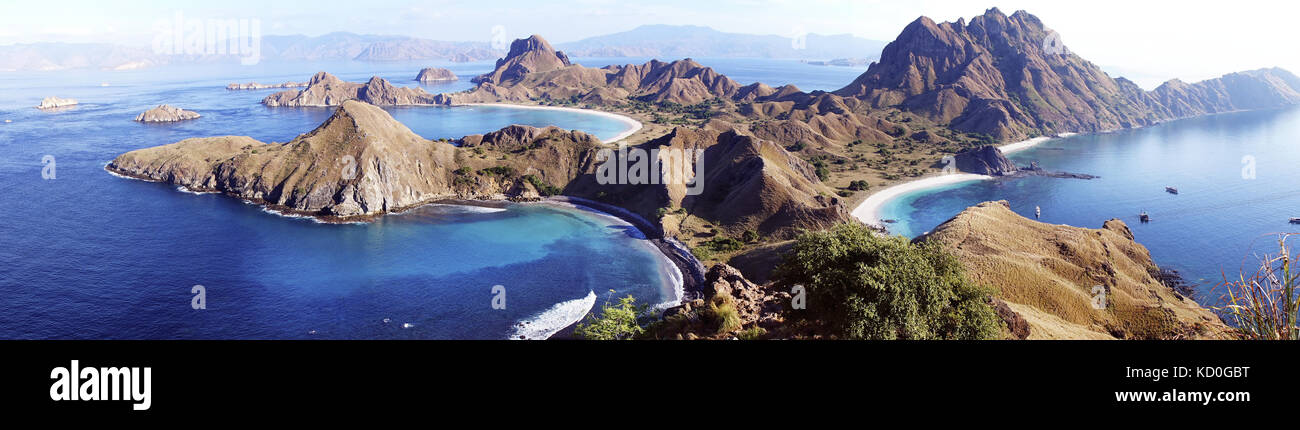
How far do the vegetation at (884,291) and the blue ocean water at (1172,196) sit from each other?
3885 cm

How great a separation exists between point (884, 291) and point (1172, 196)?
101m

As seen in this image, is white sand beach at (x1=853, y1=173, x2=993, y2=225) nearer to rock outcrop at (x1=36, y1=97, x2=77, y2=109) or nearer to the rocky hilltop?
the rocky hilltop

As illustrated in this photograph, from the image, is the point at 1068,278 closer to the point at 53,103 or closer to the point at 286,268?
the point at 286,268

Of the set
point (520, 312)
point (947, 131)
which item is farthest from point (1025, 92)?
point (520, 312)

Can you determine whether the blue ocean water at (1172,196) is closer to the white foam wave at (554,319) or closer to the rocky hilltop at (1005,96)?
the rocky hilltop at (1005,96)

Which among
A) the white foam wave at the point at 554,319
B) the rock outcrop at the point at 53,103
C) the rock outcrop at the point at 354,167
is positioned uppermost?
the rock outcrop at the point at 53,103

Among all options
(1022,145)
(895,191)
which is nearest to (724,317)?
(895,191)

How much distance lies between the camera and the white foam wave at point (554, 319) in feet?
150

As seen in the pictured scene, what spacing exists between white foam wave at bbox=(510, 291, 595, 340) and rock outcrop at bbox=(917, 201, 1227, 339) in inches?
1112

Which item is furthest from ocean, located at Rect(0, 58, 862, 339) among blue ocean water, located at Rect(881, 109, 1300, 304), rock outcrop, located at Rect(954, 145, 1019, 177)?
rock outcrop, located at Rect(954, 145, 1019, 177)

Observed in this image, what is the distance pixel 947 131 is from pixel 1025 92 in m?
52.2

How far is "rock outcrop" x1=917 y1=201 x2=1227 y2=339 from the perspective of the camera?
3719cm

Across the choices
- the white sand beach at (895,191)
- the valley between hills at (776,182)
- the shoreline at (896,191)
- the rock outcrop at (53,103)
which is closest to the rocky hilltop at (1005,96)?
the valley between hills at (776,182)
